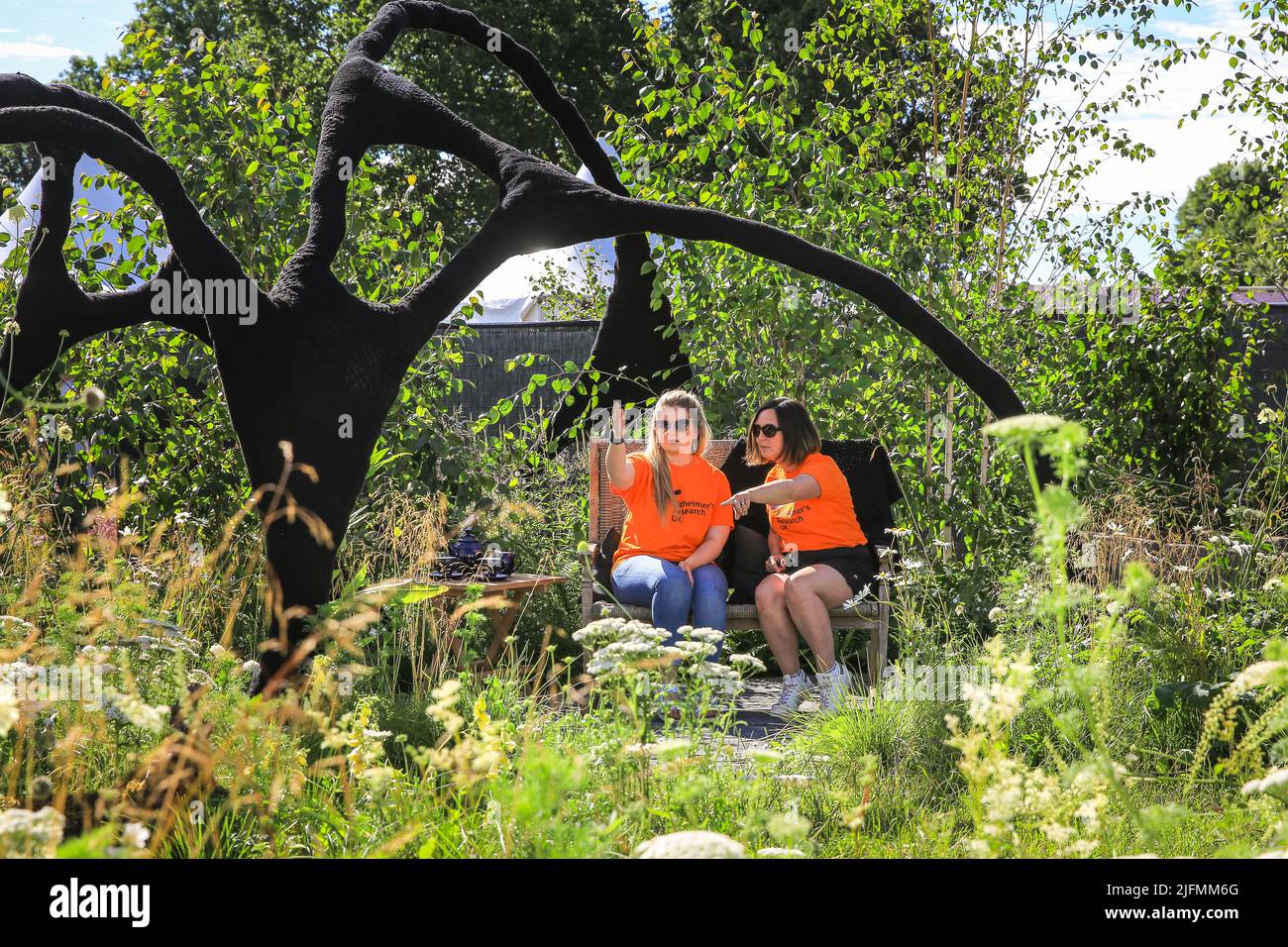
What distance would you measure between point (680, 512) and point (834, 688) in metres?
1.08

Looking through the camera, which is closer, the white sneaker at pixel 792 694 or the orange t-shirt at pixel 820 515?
the white sneaker at pixel 792 694

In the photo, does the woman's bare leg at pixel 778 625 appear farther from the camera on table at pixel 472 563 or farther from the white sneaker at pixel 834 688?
the camera on table at pixel 472 563

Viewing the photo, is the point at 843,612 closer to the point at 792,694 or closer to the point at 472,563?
the point at 792,694

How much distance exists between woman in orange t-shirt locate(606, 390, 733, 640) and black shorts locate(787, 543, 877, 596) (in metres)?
0.32

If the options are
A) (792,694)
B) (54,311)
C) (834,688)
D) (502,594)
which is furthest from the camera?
(502,594)

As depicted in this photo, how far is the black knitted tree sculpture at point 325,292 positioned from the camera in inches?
124

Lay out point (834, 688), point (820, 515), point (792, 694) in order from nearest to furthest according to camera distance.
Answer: point (834, 688), point (792, 694), point (820, 515)

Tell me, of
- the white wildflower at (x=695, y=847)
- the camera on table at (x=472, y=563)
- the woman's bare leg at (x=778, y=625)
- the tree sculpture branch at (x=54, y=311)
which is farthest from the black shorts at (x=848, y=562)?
the white wildflower at (x=695, y=847)

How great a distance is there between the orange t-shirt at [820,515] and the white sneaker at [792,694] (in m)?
0.53

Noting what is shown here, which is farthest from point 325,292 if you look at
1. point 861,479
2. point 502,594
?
point 861,479
